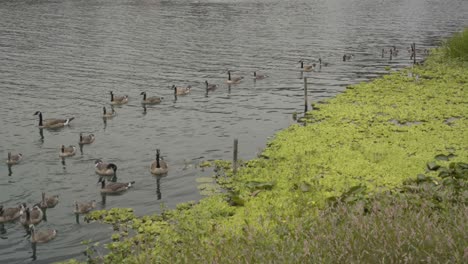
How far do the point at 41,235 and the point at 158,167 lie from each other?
252 inches

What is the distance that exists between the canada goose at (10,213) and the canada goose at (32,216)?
26 centimetres

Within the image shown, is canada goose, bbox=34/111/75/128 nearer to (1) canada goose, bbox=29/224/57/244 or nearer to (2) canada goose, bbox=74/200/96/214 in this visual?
(2) canada goose, bbox=74/200/96/214

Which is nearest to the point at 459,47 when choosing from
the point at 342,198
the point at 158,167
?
the point at 158,167

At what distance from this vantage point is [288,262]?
781 centimetres

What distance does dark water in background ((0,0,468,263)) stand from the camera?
2058cm

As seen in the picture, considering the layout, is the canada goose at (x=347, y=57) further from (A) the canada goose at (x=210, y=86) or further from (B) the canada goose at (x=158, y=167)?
(B) the canada goose at (x=158, y=167)

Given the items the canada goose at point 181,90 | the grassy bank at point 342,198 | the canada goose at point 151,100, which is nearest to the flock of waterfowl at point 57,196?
the grassy bank at point 342,198

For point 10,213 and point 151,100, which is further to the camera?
point 151,100

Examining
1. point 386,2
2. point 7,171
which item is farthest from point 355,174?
point 386,2

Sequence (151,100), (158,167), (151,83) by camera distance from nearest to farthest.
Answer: (158,167), (151,100), (151,83)

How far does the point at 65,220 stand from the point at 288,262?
39.0 feet

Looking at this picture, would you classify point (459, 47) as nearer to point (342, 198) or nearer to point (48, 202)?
point (342, 198)

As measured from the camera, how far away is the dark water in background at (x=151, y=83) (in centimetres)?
2058

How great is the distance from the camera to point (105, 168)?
71.6 ft
